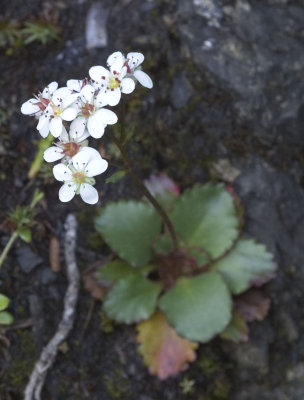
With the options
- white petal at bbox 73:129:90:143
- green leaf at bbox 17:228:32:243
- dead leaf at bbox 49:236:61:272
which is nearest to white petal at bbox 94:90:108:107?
white petal at bbox 73:129:90:143

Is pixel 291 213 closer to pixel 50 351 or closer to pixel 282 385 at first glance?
pixel 282 385

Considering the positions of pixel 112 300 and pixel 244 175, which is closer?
pixel 112 300

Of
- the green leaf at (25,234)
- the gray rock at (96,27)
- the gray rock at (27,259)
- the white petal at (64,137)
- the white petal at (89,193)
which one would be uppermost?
the white petal at (64,137)

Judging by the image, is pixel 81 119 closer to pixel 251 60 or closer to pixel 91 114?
pixel 91 114

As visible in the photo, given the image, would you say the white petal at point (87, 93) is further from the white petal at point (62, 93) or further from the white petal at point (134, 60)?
the white petal at point (134, 60)

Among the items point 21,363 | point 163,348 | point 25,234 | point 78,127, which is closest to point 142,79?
point 78,127

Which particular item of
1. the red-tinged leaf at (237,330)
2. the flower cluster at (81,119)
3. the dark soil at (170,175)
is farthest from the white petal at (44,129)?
the red-tinged leaf at (237,330)

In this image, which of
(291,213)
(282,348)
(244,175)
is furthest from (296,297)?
(244,175)
